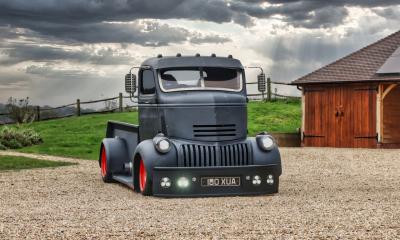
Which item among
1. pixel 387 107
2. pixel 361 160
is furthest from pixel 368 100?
pixel 361 160

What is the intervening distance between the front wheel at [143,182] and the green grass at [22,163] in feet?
22.2

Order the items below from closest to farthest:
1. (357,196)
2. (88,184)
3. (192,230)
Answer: (192,230) → (357,196) → (88,184)

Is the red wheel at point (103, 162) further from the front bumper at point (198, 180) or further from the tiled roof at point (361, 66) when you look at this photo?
the tiled roof at point (361, 66)

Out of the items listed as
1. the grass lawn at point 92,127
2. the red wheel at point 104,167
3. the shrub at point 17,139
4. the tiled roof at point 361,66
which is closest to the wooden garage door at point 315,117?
the tiled roof at point 361,66

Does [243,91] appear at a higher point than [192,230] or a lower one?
higher

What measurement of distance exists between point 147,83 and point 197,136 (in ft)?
5.14

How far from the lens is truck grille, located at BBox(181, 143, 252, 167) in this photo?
1190cm

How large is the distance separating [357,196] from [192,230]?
4.74m

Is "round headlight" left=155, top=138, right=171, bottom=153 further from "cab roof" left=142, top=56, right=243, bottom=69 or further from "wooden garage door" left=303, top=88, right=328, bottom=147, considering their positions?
"wooden garage door" left=303, top=88, right=328, bottom=147

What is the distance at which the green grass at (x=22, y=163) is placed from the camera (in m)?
18.3

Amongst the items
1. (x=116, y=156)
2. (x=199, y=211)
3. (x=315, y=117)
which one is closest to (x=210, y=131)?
(x=199, y=211)

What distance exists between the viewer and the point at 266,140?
1230 cm

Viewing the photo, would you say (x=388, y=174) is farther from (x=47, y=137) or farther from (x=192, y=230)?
(x=47, y=137)

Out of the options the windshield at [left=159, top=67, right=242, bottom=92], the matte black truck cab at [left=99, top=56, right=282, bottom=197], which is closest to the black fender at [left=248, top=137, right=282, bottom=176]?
the matte black truck cab at [left=99, top=56, right=282, bottom=197]
